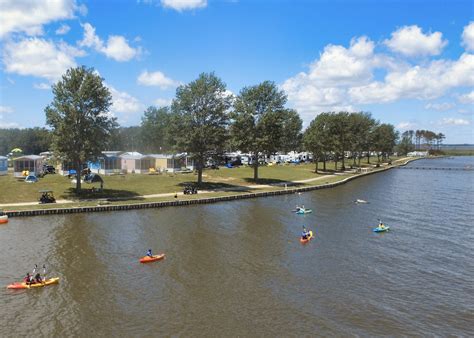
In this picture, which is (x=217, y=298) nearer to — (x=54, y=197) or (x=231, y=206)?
(x=231, y=206)

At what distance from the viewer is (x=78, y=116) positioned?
216 feet

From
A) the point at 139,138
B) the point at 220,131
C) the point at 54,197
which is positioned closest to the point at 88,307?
the point at 54,197

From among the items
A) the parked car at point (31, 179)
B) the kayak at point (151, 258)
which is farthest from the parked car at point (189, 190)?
the kayak at point (151, 258)

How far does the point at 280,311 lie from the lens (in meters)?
26.7

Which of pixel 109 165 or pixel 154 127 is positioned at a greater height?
pixel 154 127

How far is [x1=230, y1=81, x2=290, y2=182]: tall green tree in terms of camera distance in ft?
297

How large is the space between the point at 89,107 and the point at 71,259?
36.4 metres

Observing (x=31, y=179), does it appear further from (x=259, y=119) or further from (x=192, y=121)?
(x=259, y=119)

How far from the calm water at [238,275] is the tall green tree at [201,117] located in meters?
24.5

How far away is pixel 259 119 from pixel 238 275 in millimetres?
62918

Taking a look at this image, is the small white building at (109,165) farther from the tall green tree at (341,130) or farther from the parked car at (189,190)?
the tall green tree at (341,130)

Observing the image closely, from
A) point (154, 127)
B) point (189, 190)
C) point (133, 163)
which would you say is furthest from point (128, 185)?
point (154, 127)

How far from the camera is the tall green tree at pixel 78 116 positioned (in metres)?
64.6

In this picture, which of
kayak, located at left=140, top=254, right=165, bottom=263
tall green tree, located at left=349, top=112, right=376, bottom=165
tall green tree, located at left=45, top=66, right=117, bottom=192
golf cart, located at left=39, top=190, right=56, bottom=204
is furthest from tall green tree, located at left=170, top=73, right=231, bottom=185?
tall green tree, located at left=349, top=112, right=376, bottom=165
